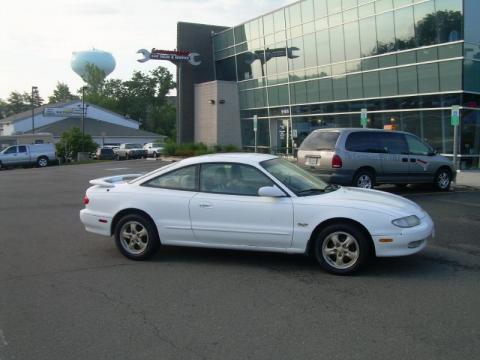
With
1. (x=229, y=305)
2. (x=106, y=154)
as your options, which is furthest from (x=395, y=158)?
(x=106, y=154)

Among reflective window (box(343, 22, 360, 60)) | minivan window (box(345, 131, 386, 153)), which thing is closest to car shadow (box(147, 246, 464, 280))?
minivan window (box(345, 131, 386, 153))

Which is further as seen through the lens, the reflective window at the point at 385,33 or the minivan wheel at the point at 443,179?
the reflective window at the point at 385,33

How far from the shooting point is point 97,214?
286 inches

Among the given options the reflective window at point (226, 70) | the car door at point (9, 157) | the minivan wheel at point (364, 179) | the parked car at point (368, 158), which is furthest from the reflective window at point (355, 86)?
the car door at point (9, 157)

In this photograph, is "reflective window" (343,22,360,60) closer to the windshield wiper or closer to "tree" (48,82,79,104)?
the windshield wiper

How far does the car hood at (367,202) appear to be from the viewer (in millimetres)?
6141

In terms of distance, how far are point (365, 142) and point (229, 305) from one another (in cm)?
943

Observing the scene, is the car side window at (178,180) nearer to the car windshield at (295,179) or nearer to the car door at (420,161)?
the car windshield at (295,179)

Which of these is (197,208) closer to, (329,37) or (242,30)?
(329,37)

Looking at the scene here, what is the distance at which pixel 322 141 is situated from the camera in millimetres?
13633

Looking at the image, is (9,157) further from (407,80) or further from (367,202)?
(367,202)

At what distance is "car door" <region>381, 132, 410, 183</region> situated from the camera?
14.0m

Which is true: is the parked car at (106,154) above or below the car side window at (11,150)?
below

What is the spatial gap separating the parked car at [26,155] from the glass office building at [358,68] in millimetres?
14834
